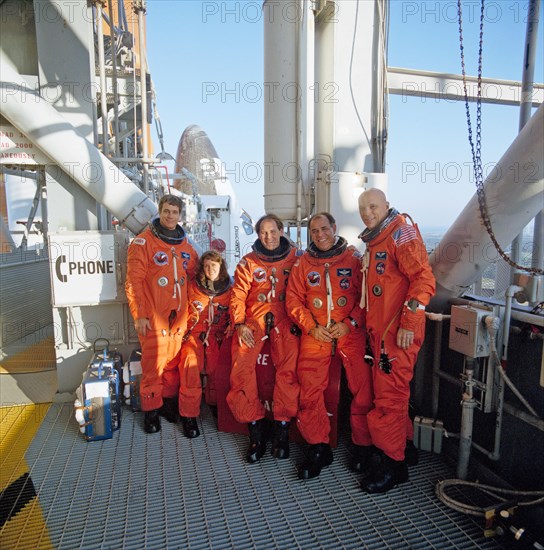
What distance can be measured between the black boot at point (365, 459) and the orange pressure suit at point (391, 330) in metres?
0.11

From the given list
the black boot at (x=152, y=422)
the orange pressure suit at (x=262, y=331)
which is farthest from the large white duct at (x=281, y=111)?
the black boot at (x=152, y=422)

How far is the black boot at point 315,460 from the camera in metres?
2.73

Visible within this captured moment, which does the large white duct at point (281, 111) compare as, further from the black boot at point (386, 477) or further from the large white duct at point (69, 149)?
the black boot at point (386, 477)

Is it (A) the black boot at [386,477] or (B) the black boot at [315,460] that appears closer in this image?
(A) the black boot at [386,477]

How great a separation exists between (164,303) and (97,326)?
103 cm

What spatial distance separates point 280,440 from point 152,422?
111 cm

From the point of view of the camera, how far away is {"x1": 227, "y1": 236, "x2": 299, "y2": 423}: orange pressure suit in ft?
9.87

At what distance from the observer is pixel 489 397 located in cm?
245

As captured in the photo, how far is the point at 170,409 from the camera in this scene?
3592mm

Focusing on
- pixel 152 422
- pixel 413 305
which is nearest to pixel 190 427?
pixel 152 422

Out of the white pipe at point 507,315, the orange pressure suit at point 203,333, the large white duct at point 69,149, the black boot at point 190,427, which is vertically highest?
the large white duct at point 69,149

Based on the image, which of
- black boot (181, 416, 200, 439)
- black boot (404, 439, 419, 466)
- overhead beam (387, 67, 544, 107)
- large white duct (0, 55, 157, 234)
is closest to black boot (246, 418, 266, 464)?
black boot (181, 416, 200, 439)

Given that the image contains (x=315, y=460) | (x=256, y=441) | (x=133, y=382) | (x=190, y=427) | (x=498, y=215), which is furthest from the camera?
(x=133, y=382)

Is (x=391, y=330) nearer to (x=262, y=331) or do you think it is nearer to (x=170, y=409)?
(x=262, y=331)
